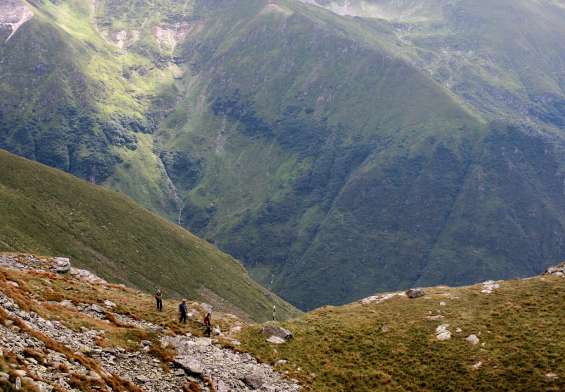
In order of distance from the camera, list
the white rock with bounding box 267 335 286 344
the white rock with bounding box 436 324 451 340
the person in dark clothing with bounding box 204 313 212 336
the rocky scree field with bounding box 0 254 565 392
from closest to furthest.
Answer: the rocky scree field with bounding box 0 254 565 392, the person in dark clothing with bounding box 204 313 212 336, the white rock with bounding box 267 335 286 344, the white rock with bounding box 436 324 451 340

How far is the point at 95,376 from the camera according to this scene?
4009 centimetres

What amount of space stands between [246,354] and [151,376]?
45.5 ft

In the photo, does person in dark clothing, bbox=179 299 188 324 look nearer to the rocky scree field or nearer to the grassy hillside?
the rocky scree field

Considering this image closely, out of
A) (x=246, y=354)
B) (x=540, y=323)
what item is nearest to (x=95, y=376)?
(x=246, y=354)

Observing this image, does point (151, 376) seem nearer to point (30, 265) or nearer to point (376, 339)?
point (376, 339)

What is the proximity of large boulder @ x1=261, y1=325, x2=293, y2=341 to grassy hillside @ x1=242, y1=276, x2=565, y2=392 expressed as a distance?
2.89ft

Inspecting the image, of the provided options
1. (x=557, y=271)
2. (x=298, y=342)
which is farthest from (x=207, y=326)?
(x=557, y=271)

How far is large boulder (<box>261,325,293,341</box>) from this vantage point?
65.9m

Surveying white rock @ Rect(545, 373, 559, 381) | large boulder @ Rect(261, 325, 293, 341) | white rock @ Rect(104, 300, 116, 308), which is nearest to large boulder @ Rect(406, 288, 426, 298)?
large boulder @ Rect(261, 325, 293, 341)

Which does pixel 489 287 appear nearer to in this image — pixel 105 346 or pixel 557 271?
pixel 557 271

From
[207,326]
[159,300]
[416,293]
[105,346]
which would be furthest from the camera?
[416,293]

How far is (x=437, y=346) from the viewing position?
6322 cm

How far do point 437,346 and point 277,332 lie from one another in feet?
58.3

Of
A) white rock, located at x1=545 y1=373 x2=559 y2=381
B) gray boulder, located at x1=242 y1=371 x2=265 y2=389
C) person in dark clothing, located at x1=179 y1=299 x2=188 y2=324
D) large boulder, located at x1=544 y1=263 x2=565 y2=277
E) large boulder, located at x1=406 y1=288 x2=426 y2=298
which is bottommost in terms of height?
person in dark clothing, located at x1=179 y1=299 x2=188 y2=324
